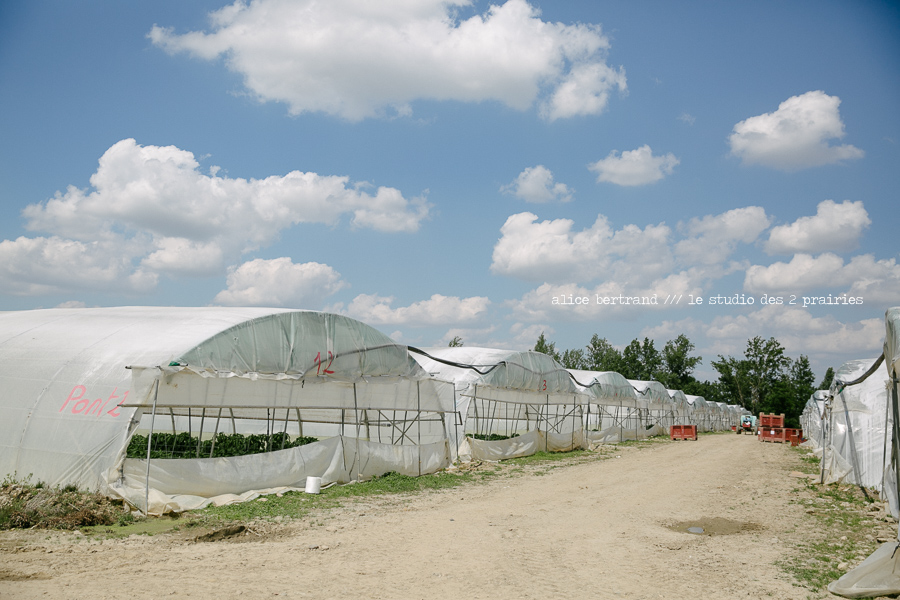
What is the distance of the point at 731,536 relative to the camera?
1057 centimetres

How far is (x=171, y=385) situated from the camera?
12.2 metres

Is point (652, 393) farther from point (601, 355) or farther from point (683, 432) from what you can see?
point (601, 355)

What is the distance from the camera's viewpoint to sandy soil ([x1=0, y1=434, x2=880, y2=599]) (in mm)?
6953

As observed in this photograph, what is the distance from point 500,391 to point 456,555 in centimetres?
1718

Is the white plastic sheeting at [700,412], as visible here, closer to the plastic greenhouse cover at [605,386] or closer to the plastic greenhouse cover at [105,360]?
the plastic greenhouse cover at [605,386]

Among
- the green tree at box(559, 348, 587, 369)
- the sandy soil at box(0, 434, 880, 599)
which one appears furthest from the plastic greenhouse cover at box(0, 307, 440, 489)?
the green tree at box(559, 348, 587, 369)

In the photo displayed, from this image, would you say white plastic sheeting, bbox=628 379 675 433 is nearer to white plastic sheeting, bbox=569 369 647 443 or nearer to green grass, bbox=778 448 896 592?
white plastic sheeting, bbox=569 369 647 443

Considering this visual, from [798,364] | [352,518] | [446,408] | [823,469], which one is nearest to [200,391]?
[352,518]

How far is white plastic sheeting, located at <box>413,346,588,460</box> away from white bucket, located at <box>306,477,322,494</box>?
346 inches

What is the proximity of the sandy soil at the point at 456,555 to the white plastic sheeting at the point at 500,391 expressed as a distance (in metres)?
9.49

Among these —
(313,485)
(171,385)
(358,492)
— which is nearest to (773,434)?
(358,492)

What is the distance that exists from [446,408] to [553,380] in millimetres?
10138

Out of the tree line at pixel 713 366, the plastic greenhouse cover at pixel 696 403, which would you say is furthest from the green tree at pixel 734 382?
the plastic greenhouse cover at pixel 696 403

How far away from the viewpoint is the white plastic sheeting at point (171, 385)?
1148cm
